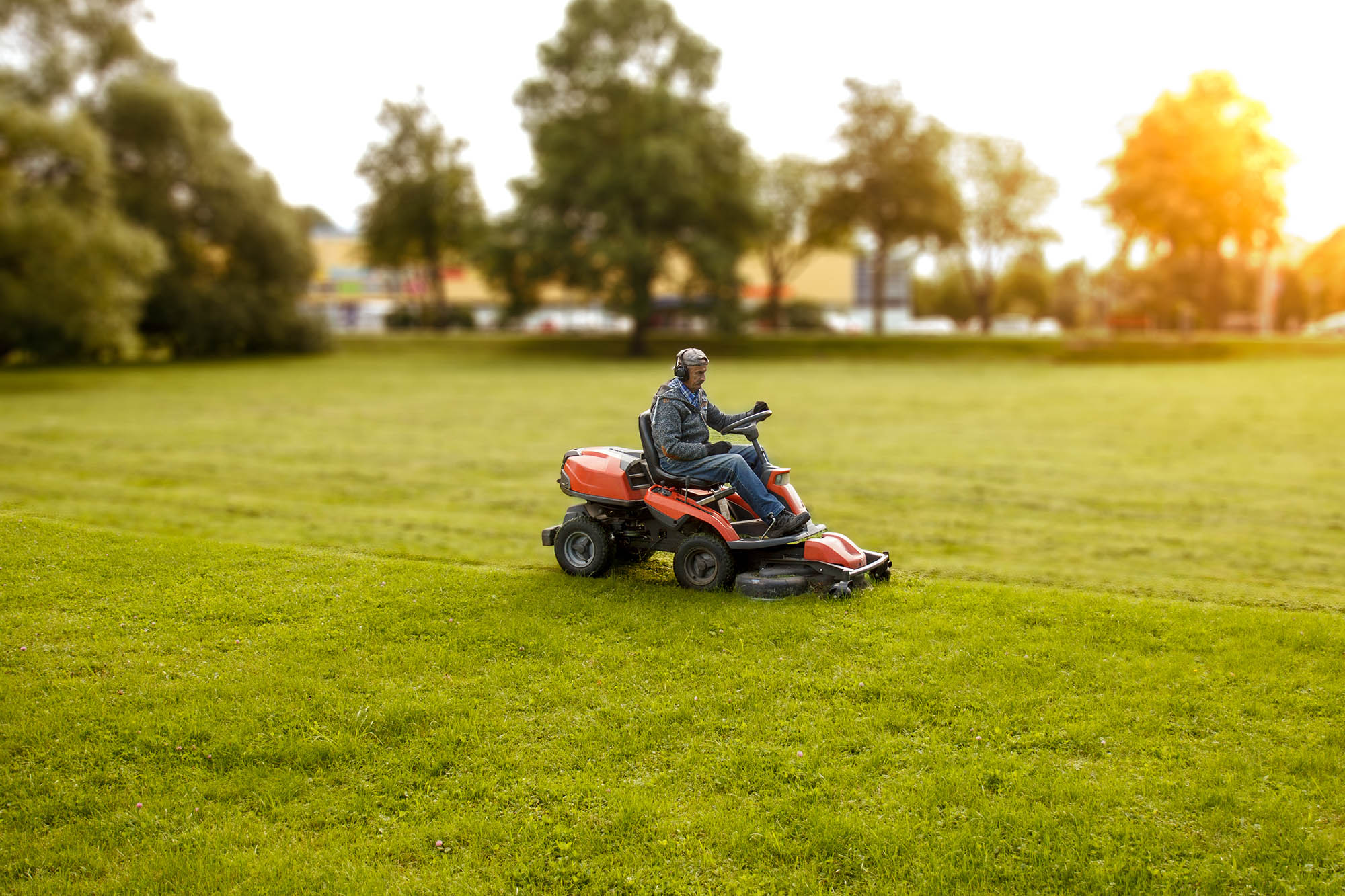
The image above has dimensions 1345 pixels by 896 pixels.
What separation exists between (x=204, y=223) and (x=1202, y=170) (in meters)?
51.8

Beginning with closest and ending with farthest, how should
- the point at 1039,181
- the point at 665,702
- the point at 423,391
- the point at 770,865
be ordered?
1. the point at 770,865
2. the point at 665,702
3. the point at 423,391
4. the point at 1039,181

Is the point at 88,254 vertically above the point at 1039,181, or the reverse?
the point at 1039,181

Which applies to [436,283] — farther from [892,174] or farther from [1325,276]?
[1325,276]

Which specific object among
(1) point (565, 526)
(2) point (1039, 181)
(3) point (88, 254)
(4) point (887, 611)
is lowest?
(4) point (887, 611)

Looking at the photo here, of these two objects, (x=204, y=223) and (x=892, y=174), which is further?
(x=892, y=174)

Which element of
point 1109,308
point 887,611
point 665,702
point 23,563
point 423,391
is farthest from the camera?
point 1109,308

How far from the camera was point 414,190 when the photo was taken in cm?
7200

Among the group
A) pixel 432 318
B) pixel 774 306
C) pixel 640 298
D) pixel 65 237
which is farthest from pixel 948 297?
pixel 65 237

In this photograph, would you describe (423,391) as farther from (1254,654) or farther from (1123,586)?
(1254,654)

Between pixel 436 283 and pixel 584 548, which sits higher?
pixel 436 283

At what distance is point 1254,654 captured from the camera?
720 cm

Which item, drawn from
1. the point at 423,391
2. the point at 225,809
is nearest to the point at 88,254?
the point at 423,391

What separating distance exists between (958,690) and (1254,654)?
7.89 feet

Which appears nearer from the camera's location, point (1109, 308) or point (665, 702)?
point (665, 702)
